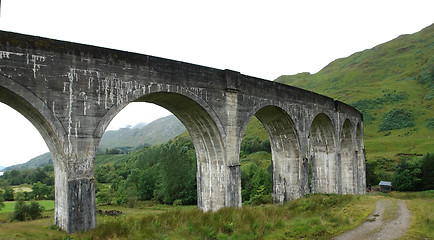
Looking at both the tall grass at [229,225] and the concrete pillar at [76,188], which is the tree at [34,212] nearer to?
the concrete pillar at [76,188]

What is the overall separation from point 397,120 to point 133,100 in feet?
222

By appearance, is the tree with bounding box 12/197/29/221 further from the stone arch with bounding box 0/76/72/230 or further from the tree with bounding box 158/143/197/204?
the stone arch with bounding box 0/76/72/230

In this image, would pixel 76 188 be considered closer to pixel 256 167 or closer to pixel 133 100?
pixel 133 100

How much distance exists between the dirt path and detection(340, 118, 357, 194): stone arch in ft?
32.8

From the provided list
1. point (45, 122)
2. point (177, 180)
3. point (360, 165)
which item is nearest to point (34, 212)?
point (177, 180)

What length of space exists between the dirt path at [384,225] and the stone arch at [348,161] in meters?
10.0

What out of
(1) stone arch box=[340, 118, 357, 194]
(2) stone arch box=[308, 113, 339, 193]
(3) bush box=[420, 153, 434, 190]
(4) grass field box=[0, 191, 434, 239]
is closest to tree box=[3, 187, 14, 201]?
(4) grass field box=[0, 191, 434, 239]

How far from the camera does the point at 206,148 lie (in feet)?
43.2

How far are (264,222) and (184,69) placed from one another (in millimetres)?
6102

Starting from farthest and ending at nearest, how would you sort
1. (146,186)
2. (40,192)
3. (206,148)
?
(40,192) → (146,186) → (206,148)

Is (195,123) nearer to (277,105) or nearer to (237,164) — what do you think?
(237,164)

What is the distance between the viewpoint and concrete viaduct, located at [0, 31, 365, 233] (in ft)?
27.5

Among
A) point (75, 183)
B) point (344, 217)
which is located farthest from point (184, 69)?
point (344, 217)

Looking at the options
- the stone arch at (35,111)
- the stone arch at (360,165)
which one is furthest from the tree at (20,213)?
the stone arch at (360,165)
